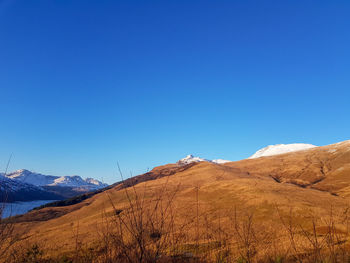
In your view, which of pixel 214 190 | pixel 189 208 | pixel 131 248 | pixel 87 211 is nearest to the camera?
pixel 131 248

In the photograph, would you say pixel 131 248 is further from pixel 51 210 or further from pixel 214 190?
pixel 51 210

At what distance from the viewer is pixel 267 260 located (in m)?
6.46

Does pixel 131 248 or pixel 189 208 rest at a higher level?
pixel 131 248

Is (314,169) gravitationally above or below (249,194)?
above

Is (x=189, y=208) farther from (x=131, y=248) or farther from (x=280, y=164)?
(x=280, y=164)

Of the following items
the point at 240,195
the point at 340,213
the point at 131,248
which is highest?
the point at 131,248

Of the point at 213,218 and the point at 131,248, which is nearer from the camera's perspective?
the point at 131,248

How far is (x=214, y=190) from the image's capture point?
45.2m

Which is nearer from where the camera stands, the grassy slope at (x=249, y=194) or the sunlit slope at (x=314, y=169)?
the grassy slope at (x=249, y=194)

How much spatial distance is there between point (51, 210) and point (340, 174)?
80871mm


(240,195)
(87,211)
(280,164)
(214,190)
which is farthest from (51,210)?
(280,164)

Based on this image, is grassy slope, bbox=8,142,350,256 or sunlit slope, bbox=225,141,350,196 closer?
grassy slope, bbox=8,142,350,256

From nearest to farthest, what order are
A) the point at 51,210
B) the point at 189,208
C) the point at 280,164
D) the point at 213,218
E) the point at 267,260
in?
1. the point at 267,260
2. the point at 213,218
3. the point at 189,208
4. the point at 51,210
5. the point at 280,164

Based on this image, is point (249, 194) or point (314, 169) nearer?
point (249, 194)
